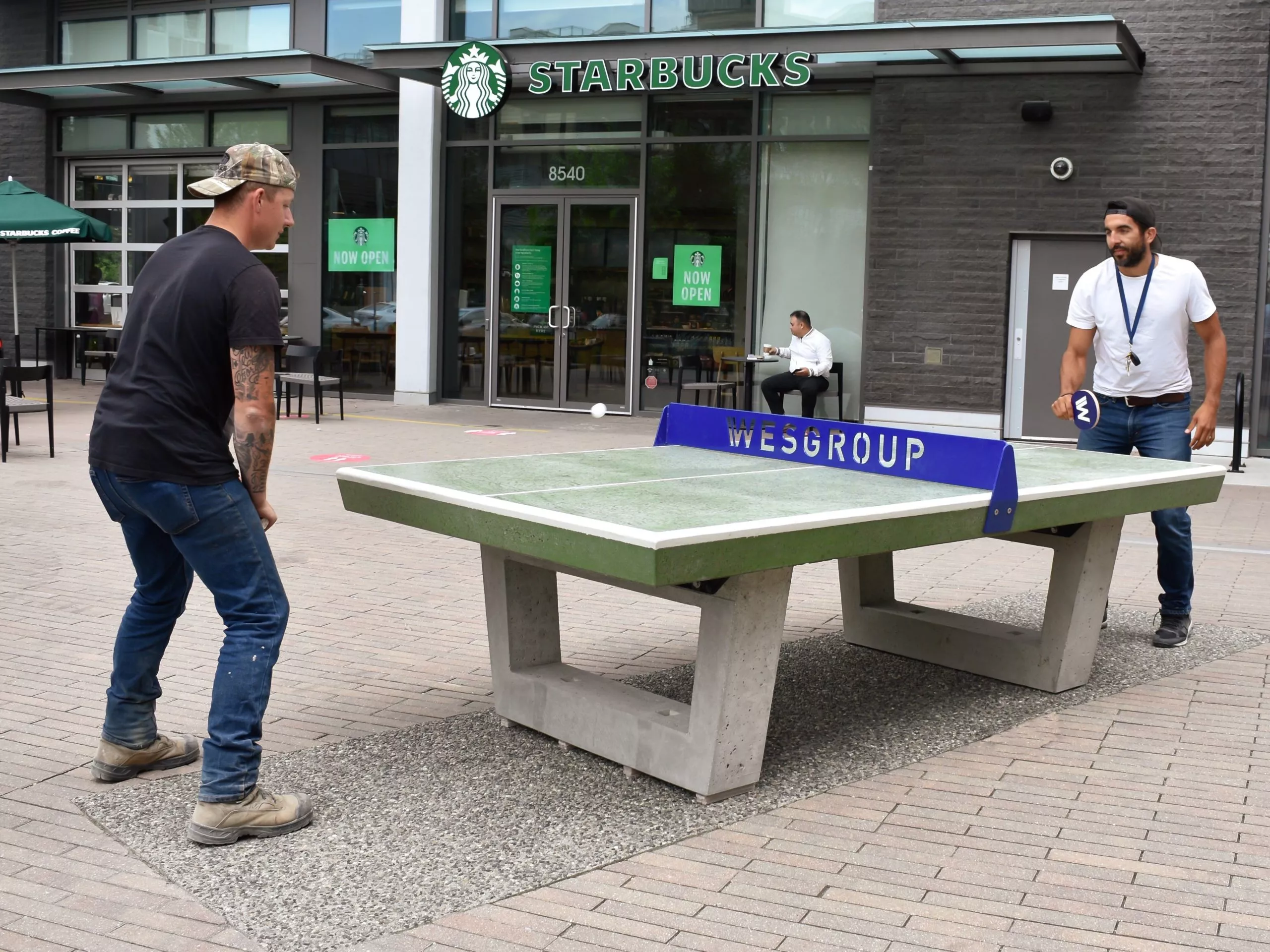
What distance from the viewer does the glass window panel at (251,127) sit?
20.0 m

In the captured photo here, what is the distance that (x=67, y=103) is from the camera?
2142 centimetres

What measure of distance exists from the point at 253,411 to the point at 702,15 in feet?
47.3

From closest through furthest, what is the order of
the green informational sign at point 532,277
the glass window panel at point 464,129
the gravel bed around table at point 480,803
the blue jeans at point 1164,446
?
1. the gravel bed around table at point 480,803
2. the blue jeans at point 1164,446
3. the green informational sign at point 532,277
4. the glass window panel at point 464,129

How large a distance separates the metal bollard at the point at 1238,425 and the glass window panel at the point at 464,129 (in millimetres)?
9772

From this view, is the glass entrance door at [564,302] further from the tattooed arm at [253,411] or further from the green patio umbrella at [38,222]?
the tattooed arm at [253,411]

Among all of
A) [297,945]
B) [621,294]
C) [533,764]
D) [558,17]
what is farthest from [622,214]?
[297,945]

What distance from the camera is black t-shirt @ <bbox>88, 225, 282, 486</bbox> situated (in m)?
3.90

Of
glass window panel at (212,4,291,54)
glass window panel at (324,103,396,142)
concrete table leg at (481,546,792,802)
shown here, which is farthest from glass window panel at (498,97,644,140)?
concrete table leg at (481,546,792,802)

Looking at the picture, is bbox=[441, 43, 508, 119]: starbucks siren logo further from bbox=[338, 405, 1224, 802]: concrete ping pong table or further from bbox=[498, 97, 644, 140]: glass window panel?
bbox=[338, 405, 1224, 802]: concrete ping pong table

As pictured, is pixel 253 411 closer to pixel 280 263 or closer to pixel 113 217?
pixel 280 263

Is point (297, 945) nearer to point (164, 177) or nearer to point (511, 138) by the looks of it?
point (511, 138)

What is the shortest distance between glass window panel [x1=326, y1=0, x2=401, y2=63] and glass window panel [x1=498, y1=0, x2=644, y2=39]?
6.06 ft

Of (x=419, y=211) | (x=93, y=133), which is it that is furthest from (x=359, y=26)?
(x=93, y=133)

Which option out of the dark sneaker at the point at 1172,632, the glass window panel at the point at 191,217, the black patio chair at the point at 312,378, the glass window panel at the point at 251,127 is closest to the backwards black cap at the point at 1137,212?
the dark sneaker at the point at 1172,632
